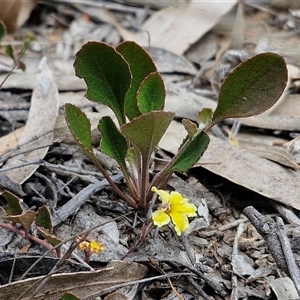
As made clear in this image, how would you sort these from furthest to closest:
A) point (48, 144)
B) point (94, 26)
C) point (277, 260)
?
1. point (94, 26)
2. point (48, 144)
3. point (277, 260)

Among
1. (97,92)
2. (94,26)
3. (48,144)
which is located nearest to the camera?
(97,92)

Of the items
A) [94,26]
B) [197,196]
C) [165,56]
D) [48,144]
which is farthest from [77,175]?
[94,26]

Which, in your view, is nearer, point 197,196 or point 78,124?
point 78,124

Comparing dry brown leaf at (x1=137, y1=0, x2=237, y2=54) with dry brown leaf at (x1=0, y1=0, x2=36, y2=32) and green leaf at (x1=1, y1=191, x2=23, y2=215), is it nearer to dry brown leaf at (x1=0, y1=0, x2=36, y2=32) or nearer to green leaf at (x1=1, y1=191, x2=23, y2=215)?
dry brown leaf at (x1=0, y1=0, x2=36, y2=32)

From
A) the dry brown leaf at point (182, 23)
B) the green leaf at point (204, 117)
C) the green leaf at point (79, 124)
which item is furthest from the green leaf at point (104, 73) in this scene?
the dry brown leaf at point (182, 23)

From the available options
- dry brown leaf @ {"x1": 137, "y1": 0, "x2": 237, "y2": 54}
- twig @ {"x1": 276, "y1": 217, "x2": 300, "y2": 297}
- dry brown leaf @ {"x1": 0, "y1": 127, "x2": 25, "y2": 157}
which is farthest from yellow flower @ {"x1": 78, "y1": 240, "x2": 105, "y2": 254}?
dry brown leaf @ {"x1": 137, "y1": 0, "x2": 237, "y2": 54}

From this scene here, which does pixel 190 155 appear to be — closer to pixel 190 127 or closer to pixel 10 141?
pixel 190 127

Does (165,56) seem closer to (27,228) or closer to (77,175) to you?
(77,175)
